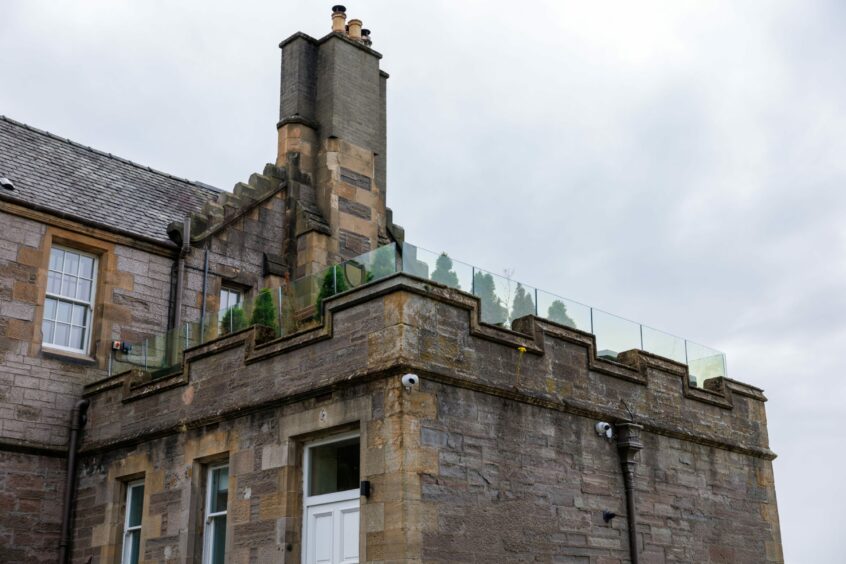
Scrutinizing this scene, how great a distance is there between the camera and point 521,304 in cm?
1451

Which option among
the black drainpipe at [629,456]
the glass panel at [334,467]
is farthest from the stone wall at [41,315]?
the black drainpipe at [629,456]

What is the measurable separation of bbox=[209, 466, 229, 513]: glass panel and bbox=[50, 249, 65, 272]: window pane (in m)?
5.24

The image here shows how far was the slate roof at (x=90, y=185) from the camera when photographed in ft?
58.7

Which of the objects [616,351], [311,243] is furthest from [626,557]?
[311,243]

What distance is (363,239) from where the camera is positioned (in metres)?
20.2

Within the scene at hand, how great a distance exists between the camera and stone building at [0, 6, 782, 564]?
41.5 ft

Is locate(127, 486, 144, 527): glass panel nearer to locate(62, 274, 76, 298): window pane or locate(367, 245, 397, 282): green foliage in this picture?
locate(62, 274, 76, 298): window pane

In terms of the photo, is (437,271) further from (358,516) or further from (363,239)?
(363,239)

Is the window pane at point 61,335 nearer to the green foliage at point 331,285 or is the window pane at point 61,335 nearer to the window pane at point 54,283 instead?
the window pane at point 54,283

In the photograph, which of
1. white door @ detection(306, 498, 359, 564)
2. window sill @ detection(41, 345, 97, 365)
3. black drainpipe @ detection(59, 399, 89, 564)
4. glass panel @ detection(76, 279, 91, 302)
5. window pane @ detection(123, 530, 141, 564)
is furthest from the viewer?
glass panel @ detection(76, 279, 91, 302)

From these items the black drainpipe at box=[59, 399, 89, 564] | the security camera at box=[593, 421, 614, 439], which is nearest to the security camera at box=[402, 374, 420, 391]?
the security camera at box=[593, 421, 614, 439]

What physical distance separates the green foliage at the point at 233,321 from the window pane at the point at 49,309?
3.52 m

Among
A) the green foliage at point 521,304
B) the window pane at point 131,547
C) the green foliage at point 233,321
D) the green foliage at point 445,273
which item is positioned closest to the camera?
the green foliage at point 445,273

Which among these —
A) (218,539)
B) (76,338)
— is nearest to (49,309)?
(76,338)
